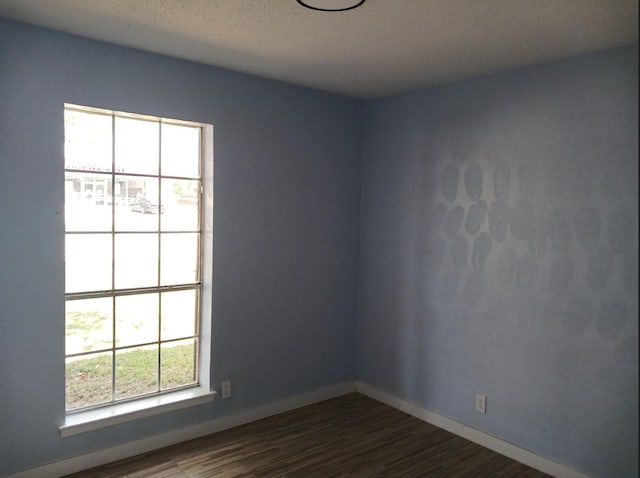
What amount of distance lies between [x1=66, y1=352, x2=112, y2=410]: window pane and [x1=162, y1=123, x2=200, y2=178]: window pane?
1214 mm

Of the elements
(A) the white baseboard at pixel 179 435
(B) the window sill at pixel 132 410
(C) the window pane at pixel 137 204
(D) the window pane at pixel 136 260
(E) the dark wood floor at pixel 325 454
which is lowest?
(E) the dark wood floor at pixel 325 454

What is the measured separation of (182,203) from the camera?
307cm

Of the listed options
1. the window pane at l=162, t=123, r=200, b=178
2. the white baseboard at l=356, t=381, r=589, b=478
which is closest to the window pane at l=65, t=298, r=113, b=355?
the window pane at l=162, t=123, r=200, b=178

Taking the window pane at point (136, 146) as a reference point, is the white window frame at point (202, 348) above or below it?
below

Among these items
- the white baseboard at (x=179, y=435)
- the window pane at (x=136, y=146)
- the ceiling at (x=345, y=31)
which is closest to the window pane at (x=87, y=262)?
the window pane at (x=136, y=146)

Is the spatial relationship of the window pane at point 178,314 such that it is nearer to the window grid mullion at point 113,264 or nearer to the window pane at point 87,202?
the window grid mullion at point 113,264

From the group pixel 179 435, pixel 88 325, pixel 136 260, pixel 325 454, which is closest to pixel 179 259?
pixel 136 260

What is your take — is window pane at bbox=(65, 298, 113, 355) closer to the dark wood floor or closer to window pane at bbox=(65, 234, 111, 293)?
window pane at bbox=(65, 234, 111, 293)

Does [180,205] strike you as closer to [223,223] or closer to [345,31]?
[223,223]

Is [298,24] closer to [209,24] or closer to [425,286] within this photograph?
[209,24]

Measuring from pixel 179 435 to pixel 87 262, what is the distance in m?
1.25

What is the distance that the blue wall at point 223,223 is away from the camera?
239 centimetres

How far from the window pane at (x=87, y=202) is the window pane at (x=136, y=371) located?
31.2 inches

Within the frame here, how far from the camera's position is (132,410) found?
9.14ft
